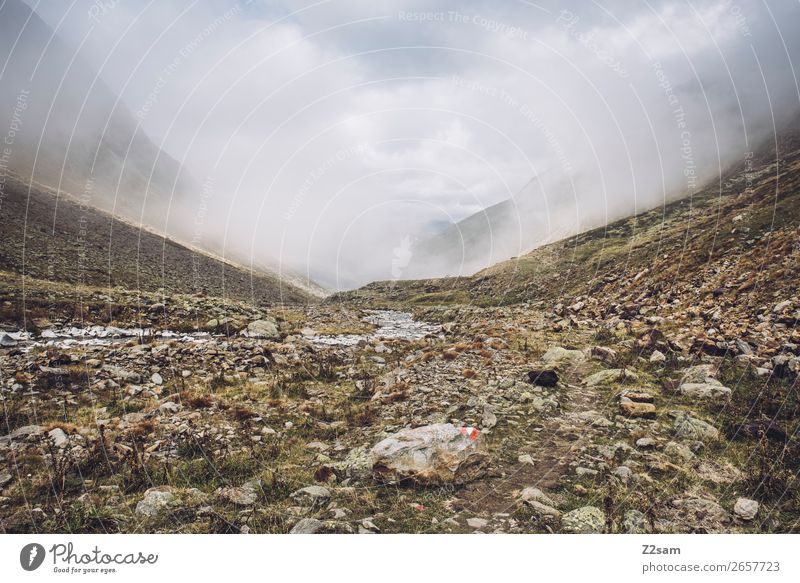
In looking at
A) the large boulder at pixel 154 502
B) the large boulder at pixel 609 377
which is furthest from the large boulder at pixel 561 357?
the large boulder at pixel 154 502

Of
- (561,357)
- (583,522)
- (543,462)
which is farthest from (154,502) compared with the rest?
(561,357)

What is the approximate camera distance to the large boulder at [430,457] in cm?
631

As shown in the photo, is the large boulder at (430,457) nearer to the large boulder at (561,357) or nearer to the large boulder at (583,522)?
the large boulder at (583,522)

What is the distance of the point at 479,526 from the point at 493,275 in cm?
9518

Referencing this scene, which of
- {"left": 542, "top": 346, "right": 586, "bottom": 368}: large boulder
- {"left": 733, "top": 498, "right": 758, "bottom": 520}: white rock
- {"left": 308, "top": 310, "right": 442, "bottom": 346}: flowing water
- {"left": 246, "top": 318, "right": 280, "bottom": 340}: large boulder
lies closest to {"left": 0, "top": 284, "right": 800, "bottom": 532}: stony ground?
{"left": 733, "top": 498, "right": 758, "bottom": 520}: white rock

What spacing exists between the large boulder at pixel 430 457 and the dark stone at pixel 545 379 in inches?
171

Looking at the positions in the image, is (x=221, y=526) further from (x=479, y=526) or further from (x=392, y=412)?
(x=392, y=412)

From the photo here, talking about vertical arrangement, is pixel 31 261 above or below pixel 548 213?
below

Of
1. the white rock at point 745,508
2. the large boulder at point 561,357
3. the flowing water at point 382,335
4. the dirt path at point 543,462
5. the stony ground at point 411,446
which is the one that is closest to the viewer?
the white rock at point 745,508

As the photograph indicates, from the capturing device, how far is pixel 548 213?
152125 mm

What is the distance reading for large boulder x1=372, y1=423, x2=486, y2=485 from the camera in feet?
20.7

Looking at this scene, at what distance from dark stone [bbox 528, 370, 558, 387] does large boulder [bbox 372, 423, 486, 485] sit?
14.2ft

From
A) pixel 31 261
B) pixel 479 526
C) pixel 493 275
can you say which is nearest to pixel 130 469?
pixel 479 526

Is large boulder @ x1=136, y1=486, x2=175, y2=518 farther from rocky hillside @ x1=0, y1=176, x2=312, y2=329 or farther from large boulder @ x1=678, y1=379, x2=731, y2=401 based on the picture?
rocky hillside @ x1=0, y1=176, x2=312, y2=329
